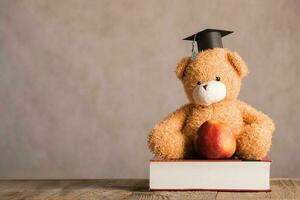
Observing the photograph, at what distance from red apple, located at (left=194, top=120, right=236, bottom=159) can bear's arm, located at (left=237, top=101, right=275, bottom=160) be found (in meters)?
0.02

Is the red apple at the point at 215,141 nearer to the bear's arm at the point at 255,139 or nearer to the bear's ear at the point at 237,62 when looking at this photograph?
the bear's arm at the point at 255,139

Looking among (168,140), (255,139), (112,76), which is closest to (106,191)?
(168,140)

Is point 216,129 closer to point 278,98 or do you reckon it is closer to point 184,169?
point 184,169

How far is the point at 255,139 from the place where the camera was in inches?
36.8

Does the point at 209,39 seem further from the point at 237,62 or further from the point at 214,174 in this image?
the point at 214,174

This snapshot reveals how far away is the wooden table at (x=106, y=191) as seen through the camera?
0.87m

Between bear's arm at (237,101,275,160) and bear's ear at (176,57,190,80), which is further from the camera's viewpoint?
bear's ear at (176,57,190,80)

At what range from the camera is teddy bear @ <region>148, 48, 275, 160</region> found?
0.95 meters

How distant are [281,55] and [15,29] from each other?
1.16 meters

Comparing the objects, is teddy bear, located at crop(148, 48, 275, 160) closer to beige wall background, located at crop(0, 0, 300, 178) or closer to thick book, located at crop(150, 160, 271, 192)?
thick book, located at crop(150, 160, 271, 192)

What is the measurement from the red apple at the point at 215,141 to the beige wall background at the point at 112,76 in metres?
1.31

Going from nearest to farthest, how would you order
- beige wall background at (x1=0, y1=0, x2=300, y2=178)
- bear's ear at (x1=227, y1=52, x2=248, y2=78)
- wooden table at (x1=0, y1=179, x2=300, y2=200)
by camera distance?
wooden table at (x1=0, y1=179, x2=300, y2=200), bear's ear at (x1=227, y1=52, x2=248, y2=78), beige wall background at (x1=0, y1=0, x2=300, y2=178)

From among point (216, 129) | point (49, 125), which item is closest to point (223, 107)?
point (216, 129)

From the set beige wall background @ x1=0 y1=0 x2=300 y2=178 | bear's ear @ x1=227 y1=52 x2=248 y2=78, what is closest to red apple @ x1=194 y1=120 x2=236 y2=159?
bear's ear @ x1=227 y1=52 x2=248 y2=78
